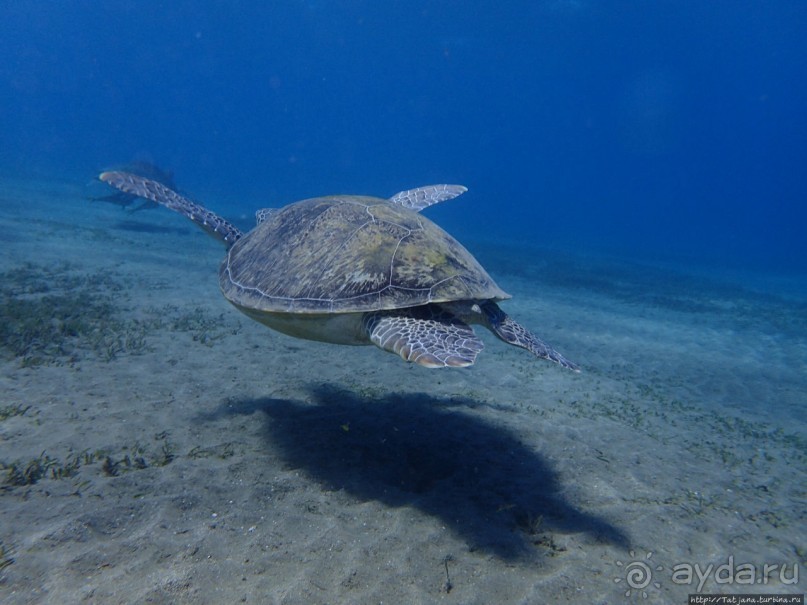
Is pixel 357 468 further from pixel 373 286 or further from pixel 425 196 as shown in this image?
pixel 425 196

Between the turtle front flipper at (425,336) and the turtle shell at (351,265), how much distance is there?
20 cm

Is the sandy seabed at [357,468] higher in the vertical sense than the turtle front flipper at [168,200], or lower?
lower

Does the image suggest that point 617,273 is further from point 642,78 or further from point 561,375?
point 642,78

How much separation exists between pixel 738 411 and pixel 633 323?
5.30m

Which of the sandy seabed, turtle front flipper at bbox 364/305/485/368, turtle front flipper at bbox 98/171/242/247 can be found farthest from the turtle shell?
the sandy seabed

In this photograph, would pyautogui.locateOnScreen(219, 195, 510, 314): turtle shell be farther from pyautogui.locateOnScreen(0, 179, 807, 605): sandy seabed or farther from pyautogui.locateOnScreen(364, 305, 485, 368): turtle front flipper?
pyautogui.locateOnScreen(0, 179, 807, 605): sandy seabed

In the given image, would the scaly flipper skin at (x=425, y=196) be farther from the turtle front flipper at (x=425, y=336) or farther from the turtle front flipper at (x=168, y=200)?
the turtle front flipper at (x=425, y=336)

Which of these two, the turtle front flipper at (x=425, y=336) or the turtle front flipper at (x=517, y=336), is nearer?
the turtle front flipper at (x=425, y=336)

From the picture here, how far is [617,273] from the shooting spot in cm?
2197

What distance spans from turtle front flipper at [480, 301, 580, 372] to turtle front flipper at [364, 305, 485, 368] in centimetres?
40

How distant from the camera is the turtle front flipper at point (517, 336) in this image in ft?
13.3

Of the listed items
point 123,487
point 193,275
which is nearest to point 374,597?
point 123,487

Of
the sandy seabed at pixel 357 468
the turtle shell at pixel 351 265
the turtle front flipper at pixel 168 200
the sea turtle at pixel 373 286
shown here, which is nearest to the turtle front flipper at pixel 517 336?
the sea turtle at pixel 373 286

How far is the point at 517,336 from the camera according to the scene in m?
4.30
